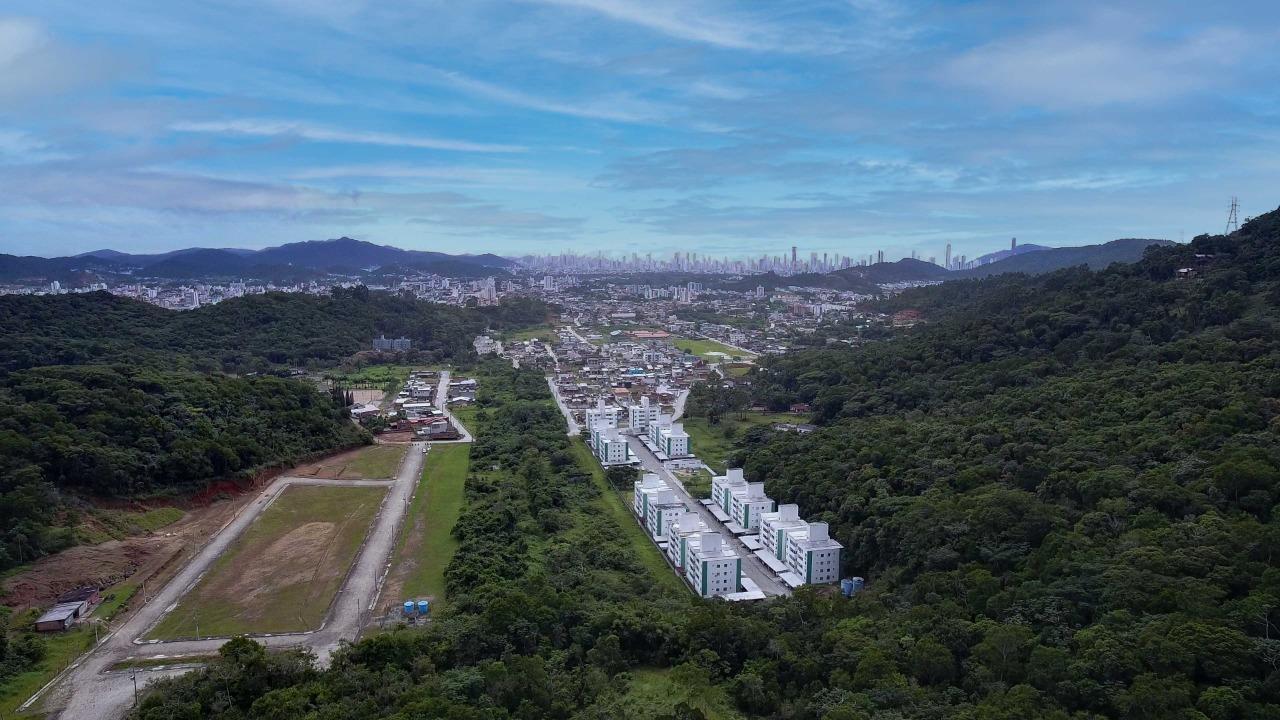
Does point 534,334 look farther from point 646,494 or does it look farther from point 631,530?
point 631,530

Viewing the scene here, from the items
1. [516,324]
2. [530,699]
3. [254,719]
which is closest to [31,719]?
[254,719]

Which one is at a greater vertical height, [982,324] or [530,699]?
[982,324]

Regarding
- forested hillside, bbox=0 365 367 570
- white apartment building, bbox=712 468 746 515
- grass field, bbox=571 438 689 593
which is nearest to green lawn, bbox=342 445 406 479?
forested hillside, bbox=0 365 367 570

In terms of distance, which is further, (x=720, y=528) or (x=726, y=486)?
(x=726, y=486)

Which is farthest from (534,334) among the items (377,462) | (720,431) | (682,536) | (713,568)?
(713,568)

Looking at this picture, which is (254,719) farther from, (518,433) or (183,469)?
(518,433)

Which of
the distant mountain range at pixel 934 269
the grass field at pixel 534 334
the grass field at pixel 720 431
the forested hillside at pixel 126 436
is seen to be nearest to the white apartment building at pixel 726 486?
the grass field at pixel 720 431
